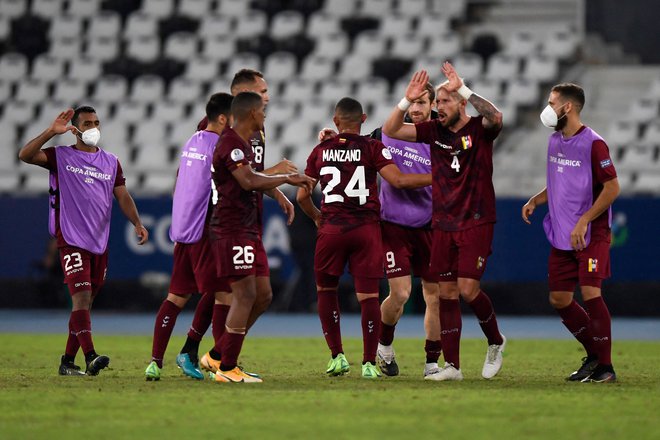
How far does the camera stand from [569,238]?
33.5 ft

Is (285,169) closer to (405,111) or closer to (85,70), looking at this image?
(405,111)

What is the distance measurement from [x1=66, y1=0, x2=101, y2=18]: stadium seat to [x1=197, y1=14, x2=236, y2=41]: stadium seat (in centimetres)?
291

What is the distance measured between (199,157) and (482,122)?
2.36m

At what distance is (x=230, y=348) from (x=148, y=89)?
60.7ft

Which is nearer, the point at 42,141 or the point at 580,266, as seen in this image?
the point at 580,266

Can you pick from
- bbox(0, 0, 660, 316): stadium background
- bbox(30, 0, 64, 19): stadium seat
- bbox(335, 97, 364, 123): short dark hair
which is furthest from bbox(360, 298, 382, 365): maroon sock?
bbox(30, 0, 64, 19): stadium seat

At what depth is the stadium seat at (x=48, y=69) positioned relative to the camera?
28.5 meters

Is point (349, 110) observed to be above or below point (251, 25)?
below

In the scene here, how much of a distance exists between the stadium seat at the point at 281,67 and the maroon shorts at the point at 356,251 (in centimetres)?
Answer: 1622

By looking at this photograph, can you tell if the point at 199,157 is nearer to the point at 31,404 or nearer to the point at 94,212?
the point at 94,212

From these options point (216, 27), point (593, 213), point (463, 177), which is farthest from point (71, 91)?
point (593, 213)

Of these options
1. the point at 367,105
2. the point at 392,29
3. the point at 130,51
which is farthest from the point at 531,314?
the point at 130,51

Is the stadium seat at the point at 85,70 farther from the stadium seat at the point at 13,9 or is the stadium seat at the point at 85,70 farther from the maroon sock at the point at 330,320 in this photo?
the maroon sock at the point at 330,320

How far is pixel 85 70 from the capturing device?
92.7 ft
